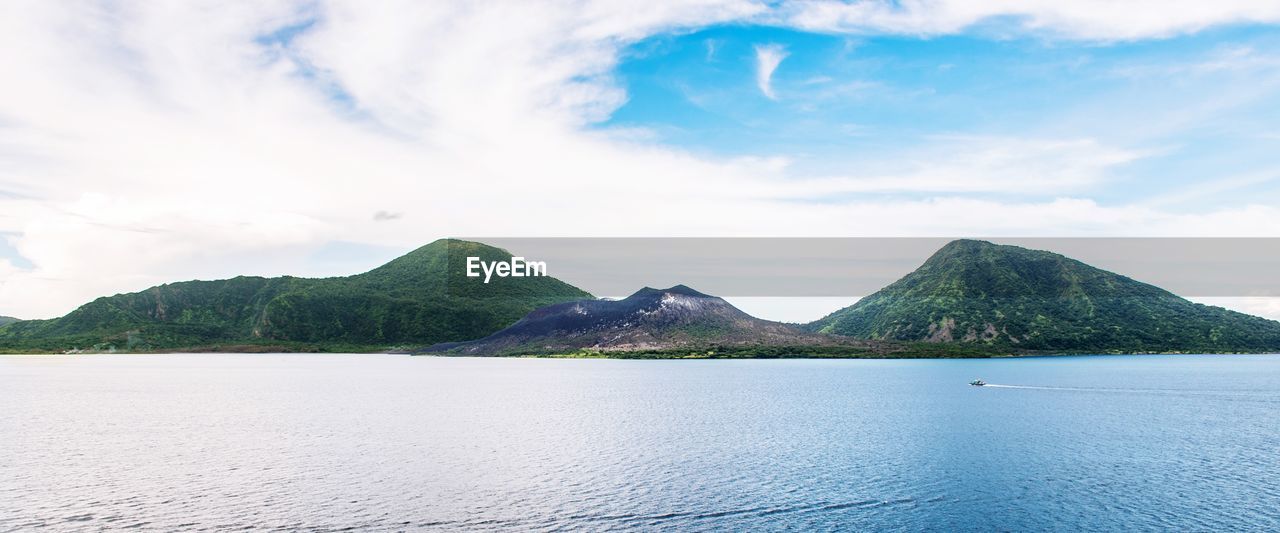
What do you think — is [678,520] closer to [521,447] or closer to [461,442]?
[521,447]

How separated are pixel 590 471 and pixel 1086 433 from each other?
68005 mm

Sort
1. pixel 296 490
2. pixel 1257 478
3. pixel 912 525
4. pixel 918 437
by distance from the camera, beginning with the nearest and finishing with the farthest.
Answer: pixel 912 525 → pixel 296 490 → pixel 1257 478 → pixel 918 437

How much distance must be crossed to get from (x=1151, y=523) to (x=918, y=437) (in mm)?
44866

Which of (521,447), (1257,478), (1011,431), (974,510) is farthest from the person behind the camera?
(1011,431)

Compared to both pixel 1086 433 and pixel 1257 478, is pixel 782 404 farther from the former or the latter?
pixel 1257 478

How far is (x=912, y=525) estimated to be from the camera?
53906mm

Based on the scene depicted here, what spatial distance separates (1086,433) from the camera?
103750mm

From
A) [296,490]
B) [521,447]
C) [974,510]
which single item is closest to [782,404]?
[521,447]

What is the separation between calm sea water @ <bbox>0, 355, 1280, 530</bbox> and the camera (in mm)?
56156

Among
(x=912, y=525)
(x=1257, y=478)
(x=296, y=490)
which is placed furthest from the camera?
(x=1257, y=478)

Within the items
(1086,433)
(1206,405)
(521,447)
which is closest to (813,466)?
(521,447)

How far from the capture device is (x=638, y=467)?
7594cm

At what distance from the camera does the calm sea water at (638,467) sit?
56.2 m

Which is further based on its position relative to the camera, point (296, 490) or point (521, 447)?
point (521, 447)
